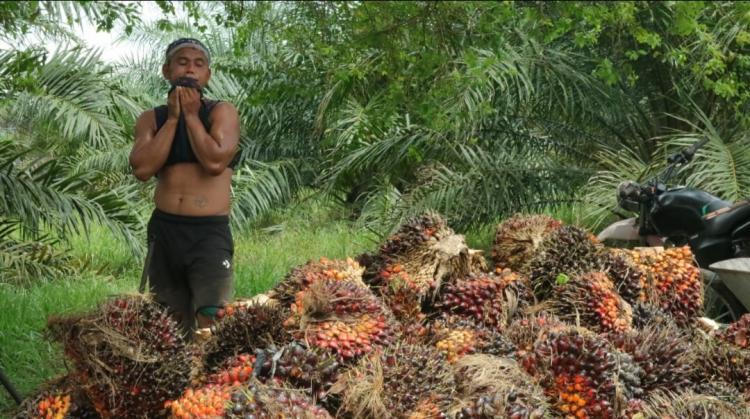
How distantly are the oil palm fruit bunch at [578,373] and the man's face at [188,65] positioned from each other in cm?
226

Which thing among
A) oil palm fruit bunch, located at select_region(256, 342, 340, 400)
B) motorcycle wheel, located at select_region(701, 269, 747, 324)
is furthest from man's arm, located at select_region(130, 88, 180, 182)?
motorcycle wheel, located at select_region(701, 269, 747, 324)

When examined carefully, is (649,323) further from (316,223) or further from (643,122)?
(316,223)

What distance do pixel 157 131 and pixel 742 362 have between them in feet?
8.20

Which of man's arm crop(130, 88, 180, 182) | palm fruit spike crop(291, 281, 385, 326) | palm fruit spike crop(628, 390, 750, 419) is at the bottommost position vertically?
palm fruit spike crop(628, 390, 750, 419)

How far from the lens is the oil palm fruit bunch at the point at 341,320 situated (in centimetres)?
226

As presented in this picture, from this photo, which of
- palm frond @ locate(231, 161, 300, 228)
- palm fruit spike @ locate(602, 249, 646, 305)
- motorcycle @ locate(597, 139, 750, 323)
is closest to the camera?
palm fruit spike @ locate(602, 249, 646, 305)

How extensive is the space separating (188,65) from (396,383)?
7.75ft

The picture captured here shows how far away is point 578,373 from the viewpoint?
92.7 inches

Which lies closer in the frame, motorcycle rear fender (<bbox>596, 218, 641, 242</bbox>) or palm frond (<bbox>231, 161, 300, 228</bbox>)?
motorcycle rear fender (<bbox>596, 218, 641, 242</bbox>)

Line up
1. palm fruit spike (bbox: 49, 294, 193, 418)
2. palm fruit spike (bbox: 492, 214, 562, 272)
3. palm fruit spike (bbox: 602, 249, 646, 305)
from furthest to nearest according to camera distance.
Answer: palm fruit spike (bbox: 492, 214, 562, 272), palm fruit spike (bbox: 602, 249, 646, 305), palm fruit spike (bbox: 49, 294, 193, 418)

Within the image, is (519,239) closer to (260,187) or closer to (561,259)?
(561,259)

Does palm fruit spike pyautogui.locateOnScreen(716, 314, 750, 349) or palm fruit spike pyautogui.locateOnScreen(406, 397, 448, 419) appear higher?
palm fruit spike pyautogui.locateOnScreen(406, 397, 448, 419)

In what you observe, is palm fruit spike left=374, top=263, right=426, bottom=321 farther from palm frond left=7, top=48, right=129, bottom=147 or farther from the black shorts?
palm frond left=7, top=48, right=129, bottom=147

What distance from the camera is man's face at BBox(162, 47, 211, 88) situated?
410 cm
